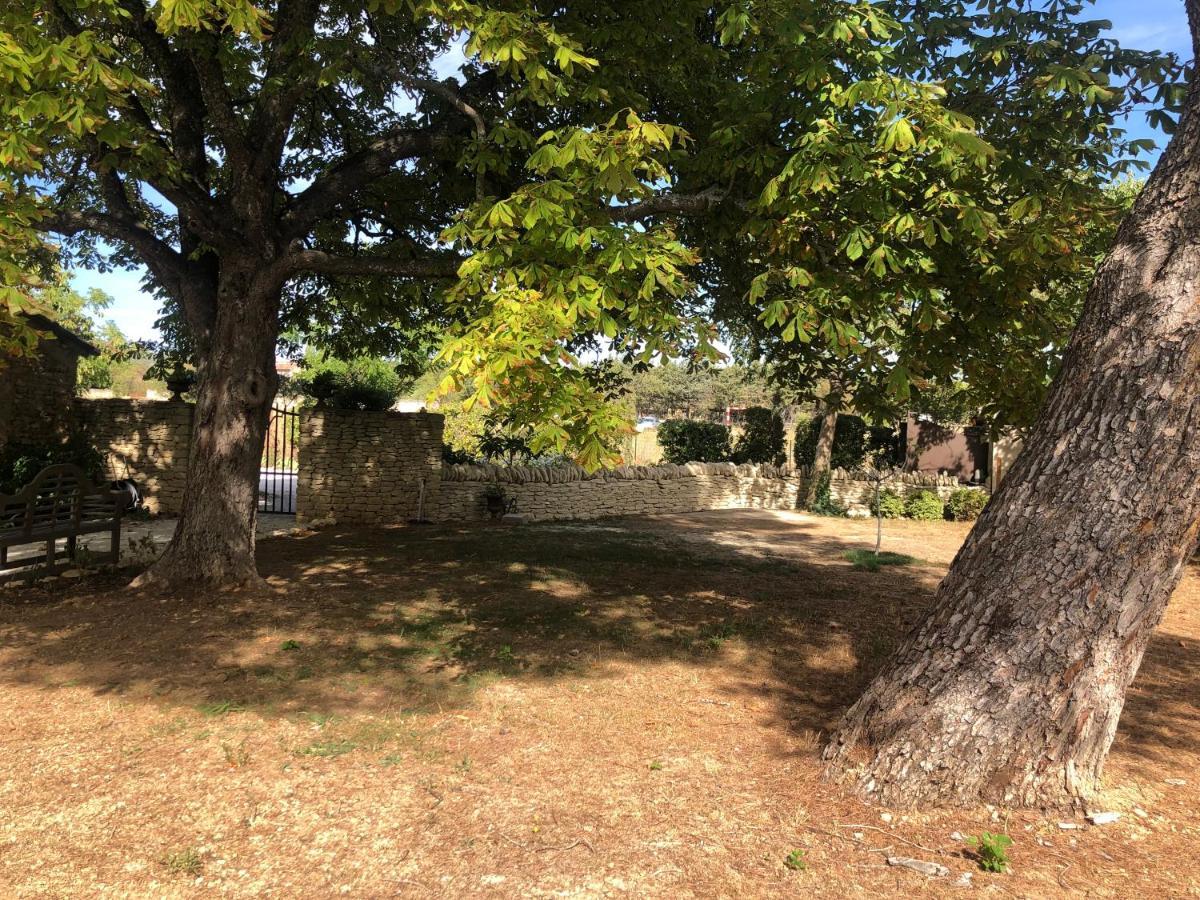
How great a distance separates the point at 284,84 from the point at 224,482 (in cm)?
353

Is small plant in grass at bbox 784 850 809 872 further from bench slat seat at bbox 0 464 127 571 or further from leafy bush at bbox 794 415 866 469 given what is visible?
leafy bush at bbox 794 415 866 469

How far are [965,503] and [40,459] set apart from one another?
16.2 m

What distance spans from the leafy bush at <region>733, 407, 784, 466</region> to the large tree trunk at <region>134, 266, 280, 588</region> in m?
12.7

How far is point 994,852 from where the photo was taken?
9.48 feet

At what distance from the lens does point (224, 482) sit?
7012 millimetres

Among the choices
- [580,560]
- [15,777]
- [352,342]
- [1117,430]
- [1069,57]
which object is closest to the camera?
[1117,430]

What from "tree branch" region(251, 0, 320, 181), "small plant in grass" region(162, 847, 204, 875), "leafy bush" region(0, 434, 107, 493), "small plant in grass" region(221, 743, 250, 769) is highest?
"tree branch" region(251, 0, 320, 181)

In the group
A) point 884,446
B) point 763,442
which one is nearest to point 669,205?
point 763,442

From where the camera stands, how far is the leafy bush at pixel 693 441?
57.3ft

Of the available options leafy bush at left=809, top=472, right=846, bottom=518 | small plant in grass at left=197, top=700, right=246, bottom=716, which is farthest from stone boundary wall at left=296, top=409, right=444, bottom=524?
leafy bush at left=809, top=472, right=846, bottom=518

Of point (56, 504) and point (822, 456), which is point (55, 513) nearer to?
point (56, 504)

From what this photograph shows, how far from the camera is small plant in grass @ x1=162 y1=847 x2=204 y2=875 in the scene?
280 centimetres

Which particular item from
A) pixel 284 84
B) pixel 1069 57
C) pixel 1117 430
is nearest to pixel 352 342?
pixel 284 84

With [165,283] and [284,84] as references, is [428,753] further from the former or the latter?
[165,283]
